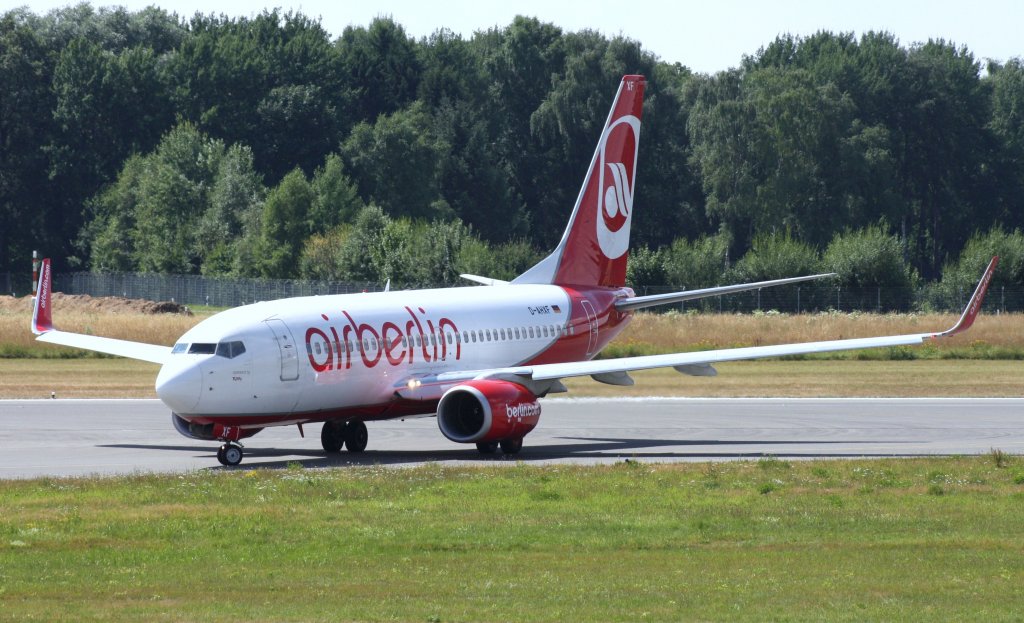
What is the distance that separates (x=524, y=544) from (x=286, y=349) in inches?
487

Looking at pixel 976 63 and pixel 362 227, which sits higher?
pixel 976 63

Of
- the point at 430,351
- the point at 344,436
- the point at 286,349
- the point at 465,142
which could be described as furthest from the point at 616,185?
the point at 465,142

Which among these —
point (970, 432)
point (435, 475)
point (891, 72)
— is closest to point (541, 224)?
point (891, 72)

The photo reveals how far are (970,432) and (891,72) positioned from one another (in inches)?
4441

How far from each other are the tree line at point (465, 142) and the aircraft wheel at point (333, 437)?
85.4 meters

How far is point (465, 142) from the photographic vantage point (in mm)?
146375

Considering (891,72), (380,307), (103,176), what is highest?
(891,72)

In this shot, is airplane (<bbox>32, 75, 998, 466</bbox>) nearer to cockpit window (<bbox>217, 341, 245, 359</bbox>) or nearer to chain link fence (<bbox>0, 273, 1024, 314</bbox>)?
cockpit window (<bbox>217, 341, 245, 359</bbox>)

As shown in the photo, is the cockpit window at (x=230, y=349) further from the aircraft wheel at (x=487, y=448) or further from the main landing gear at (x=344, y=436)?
the aircraft wheel at (x=487, y=448)

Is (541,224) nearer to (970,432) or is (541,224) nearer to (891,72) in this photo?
(891,72)

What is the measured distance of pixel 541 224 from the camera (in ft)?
493

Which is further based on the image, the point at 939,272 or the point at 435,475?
the point at 939,272

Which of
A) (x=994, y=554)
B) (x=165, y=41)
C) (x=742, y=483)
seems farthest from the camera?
(x=165, y=41)

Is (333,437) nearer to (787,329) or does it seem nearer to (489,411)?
(489,411)
